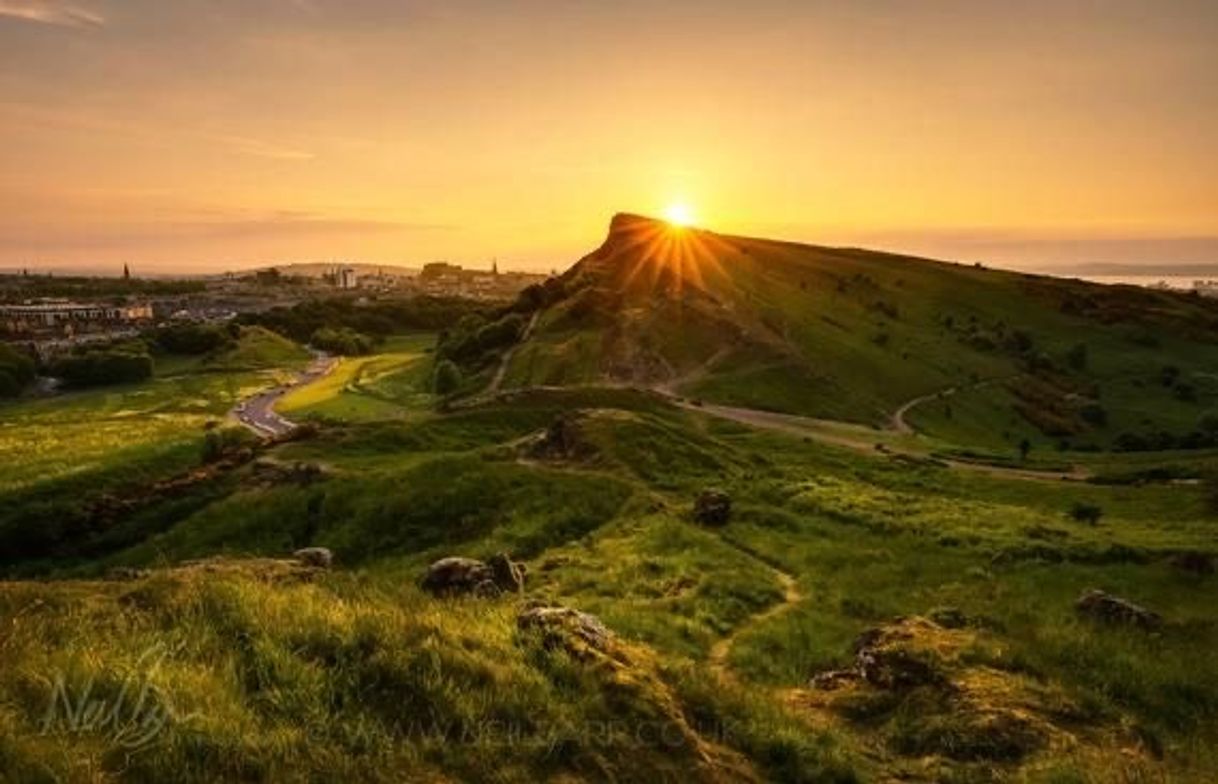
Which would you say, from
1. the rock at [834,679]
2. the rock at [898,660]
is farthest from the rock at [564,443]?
the rock at [834,679]

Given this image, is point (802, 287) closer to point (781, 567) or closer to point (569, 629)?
point (781, 567)

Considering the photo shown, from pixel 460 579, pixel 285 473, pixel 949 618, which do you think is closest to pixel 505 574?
pixel 460 579

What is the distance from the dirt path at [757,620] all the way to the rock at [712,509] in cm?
747

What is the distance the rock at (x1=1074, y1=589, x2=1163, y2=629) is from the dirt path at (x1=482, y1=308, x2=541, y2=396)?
9863cm

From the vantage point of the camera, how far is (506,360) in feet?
497

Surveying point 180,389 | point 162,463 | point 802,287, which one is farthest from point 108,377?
point 802,287

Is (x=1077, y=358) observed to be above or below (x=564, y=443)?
above

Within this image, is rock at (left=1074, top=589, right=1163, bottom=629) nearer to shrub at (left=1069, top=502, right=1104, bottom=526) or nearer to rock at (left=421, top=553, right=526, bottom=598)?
shrub at (left=1069, top=502, right=1104, bottom=526)

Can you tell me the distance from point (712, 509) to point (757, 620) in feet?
54.2

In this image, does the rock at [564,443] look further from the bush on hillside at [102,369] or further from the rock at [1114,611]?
the bush on hillside at [102,369]

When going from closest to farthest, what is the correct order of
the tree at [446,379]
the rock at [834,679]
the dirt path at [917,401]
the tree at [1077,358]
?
1. the rock at [834,679]
2. the dirt path at [917,401]
3. the tree at [446,379]
4. the tree at [1077,358]

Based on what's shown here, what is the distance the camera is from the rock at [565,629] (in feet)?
53.2

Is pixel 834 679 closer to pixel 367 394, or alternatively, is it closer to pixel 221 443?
pixel 221 443

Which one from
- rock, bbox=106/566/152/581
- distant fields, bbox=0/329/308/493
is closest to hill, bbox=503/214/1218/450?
distant fields, bbox=0/329/308/493
